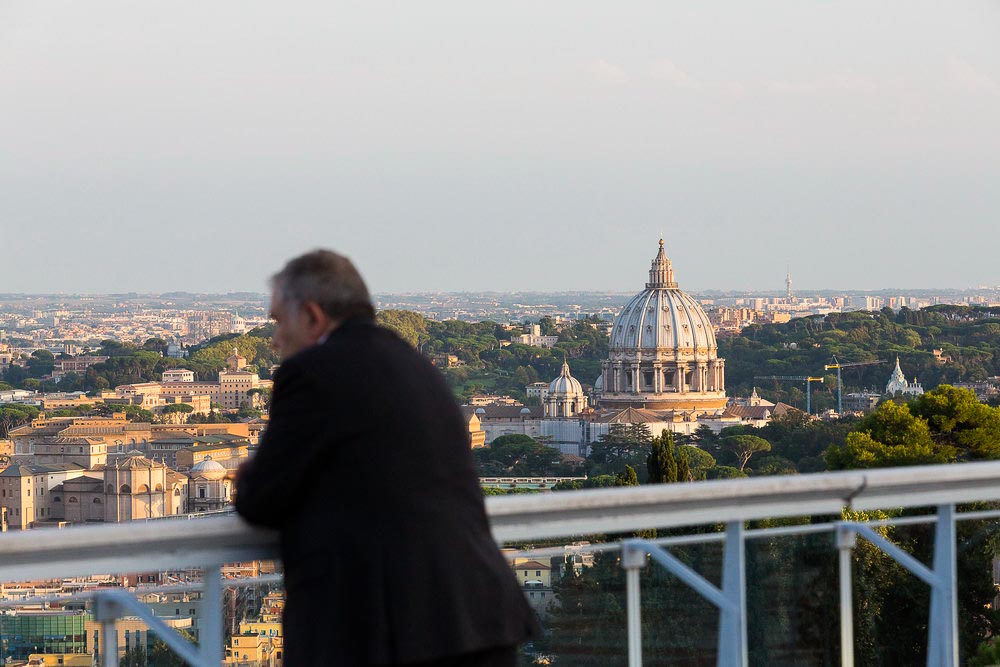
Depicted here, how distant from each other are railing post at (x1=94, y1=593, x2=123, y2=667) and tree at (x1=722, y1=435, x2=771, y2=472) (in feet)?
155

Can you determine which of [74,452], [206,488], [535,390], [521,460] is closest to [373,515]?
[206,488]

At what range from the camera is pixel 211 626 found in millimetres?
2295

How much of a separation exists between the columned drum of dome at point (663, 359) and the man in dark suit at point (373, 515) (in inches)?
2832

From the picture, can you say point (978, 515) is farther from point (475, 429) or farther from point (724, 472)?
point (475, 429)

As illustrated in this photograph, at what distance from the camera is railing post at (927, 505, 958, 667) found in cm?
282

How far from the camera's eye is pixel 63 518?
5684cm

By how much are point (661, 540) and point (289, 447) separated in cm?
67

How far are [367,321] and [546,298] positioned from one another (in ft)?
642

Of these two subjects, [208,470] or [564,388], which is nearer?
[208,470]

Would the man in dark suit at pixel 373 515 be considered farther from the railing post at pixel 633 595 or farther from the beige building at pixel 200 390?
the beige building at pixel 200 390

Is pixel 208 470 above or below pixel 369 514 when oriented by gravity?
below

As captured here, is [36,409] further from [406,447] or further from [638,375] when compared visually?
[406,447]

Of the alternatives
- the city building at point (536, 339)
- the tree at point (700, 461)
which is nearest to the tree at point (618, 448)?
the tree at point (700, 461)

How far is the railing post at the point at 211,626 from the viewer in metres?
2.28
